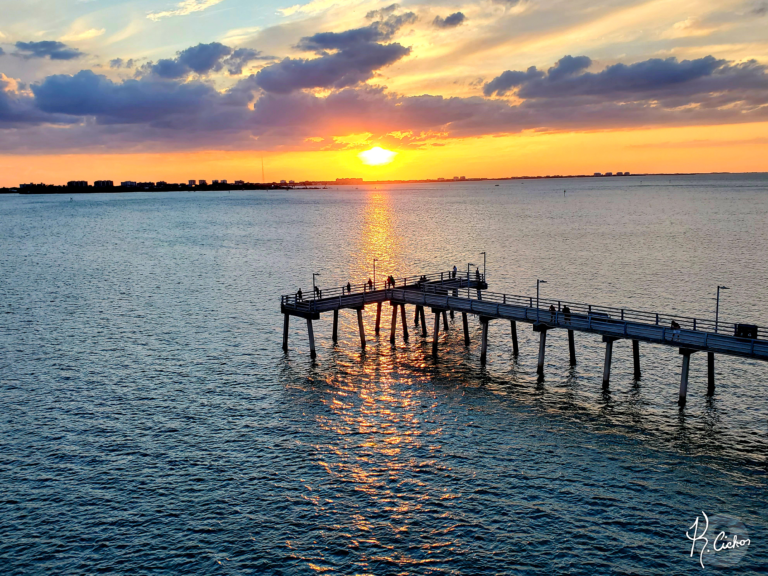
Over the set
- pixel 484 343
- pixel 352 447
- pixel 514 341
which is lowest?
pixel 352 447

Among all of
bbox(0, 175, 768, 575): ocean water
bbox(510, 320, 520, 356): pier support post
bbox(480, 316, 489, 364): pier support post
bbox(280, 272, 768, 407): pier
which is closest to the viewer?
bbox(0, 175, 768, 575): ocean water

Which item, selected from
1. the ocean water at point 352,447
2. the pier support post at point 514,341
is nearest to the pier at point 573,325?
the pier support post at point 514,341

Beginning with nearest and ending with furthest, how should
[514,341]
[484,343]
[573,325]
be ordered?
[573,325]
[484,343]
[514,341]

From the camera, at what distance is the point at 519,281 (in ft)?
273

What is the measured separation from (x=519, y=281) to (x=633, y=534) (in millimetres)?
58801

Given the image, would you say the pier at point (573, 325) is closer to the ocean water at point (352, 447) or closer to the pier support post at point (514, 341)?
the pier support post at point (514, 341)

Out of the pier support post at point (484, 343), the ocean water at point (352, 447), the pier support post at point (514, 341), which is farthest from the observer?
the pier support post at point (514, 341)

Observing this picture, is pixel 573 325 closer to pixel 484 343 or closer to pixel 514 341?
pixel 484 343

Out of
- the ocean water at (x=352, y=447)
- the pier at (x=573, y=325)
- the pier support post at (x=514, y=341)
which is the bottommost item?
the ocean water at (x=352, y=447)

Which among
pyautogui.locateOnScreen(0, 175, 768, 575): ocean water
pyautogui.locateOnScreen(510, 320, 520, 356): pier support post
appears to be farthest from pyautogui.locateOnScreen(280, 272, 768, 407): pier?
pyautogui.locateOnScreen(0, 175, 768, 575): ocean water

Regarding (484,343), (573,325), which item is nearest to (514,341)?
(484,343)

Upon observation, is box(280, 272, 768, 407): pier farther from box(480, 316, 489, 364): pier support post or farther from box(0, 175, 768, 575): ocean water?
box(0, 175, 768, 575): ocean water

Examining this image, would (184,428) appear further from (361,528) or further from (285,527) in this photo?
(361,528)

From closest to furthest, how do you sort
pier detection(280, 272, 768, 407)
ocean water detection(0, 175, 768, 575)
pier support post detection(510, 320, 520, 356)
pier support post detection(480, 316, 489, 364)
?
ocean water detection(0, 175, 768, 575) < pier detection(280, 272, 768, 407) < pier support post detection(480, 316, 489, 364) < pier support post detection(510, 320, 520, 356)
